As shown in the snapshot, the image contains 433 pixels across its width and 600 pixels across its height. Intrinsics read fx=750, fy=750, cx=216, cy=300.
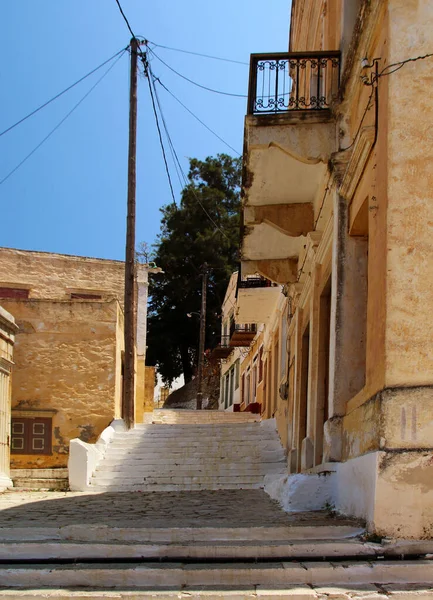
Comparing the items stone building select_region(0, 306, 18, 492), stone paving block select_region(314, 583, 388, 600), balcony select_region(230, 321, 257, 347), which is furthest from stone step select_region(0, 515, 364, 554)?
balcony select_region(230, 321, 257, 347)

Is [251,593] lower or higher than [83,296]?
lower

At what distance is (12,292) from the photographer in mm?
25109

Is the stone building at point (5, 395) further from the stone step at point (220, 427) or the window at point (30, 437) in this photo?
the stone step at point (220, 427)

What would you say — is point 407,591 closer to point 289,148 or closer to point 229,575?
point 229,575

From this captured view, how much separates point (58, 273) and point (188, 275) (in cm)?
1921

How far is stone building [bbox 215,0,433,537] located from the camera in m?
4.85

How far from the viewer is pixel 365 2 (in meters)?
6.09

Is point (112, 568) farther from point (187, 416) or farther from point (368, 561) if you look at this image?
point (187, 416)

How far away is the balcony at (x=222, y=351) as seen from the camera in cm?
3638

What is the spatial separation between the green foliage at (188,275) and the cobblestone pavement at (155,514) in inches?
1319

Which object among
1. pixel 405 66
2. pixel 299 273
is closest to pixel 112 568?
pixel 405 66

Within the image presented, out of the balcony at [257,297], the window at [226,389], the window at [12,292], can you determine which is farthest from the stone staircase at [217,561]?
the window at [226,389]

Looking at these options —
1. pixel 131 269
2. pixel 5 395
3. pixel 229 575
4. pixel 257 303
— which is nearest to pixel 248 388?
pixel 257 303

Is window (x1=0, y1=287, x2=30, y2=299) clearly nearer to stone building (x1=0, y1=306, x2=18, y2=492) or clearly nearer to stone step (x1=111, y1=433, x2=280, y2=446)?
stone step (x1=111, y1=433, x2=280, y2=446)
